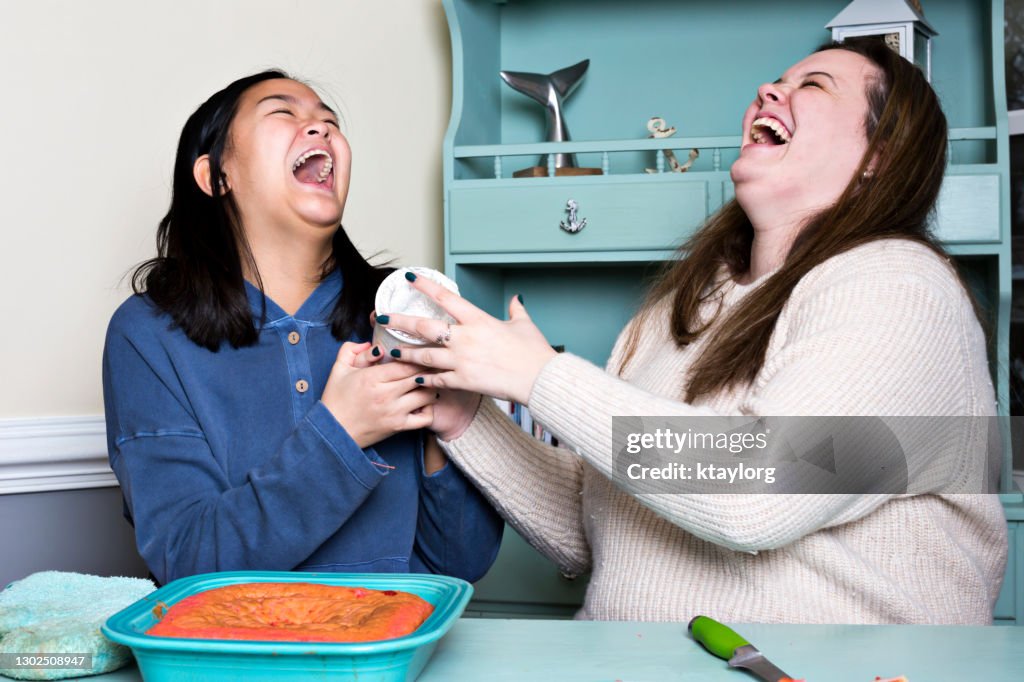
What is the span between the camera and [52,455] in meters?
1.67

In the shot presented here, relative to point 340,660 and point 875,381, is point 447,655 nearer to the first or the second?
point 340,660

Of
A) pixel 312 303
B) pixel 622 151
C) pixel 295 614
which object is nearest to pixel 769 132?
pixel 312 303

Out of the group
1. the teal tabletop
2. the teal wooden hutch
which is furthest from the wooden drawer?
the teal tabletop

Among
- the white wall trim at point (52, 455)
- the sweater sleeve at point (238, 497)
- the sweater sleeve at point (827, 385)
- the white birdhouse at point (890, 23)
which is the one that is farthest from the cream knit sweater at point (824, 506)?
the white birdhouse at point (890, 23)

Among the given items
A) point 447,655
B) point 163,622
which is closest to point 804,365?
point 447,655

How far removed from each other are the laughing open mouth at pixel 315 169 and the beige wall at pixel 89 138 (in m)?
0.63

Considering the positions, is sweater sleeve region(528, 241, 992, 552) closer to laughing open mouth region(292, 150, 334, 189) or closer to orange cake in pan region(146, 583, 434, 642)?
orange cake in pan region(146, 583, 434, 642)

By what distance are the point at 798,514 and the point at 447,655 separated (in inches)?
14.3

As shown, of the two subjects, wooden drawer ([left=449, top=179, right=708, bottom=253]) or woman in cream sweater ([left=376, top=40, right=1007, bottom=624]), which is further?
wooden drawer ([left=449, top=179, right=708, bottom=253])

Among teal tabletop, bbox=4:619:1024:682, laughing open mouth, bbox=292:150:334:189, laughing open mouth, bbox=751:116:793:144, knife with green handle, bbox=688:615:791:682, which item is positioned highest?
laughing open mouth, bbox=751:116:793:144

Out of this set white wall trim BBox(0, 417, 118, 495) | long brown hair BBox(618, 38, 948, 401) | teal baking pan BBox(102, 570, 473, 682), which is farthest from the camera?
white wall trim BBox(0, 417, 118, 495)

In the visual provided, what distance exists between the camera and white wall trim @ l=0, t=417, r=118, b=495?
5.38ft

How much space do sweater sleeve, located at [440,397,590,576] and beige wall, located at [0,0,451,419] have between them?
87 cm

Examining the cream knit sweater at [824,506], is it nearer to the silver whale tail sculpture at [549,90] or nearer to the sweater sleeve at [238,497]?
the sweater sleeve at [238,497]
